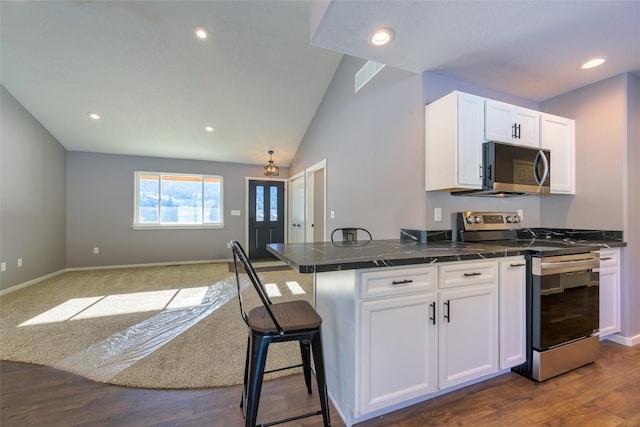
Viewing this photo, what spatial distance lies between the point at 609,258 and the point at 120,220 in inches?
288

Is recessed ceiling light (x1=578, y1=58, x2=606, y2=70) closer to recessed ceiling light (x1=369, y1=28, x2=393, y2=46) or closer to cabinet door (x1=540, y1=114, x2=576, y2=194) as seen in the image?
cabinet door (x1=540, y1=114, x2=576, y2=194)

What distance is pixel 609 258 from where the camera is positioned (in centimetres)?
230

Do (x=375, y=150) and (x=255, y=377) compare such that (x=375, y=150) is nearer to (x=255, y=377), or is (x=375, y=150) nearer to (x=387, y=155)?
(x=387, y=155)

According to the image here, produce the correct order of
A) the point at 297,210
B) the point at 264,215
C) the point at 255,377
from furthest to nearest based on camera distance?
1. the point at 264,215
2. the point at 297,210
3. the point at 255,377

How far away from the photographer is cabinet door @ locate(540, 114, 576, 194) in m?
2.46

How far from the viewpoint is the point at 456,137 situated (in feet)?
6.79

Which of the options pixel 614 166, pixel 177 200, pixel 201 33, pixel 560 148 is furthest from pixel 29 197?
pixel 614 166

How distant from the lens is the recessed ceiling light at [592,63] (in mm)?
2164

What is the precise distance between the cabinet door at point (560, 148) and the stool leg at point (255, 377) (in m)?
2.85

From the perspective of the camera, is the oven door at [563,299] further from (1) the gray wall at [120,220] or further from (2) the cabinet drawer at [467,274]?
(1) the gray wall at [120,220]

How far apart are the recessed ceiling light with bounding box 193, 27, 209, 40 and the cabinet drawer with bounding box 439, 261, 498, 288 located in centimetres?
354

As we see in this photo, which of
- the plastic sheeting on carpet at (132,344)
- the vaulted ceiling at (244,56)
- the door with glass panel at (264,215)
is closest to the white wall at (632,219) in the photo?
the vaulted ceiling at (244,56)

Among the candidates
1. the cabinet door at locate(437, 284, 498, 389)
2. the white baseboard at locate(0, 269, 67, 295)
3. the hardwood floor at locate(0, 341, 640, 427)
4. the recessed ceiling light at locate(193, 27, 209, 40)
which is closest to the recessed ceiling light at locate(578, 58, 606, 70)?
the cabinet door at locate(437, 284, 498, 389)

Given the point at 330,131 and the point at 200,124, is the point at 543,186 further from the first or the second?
the point at 200,124
